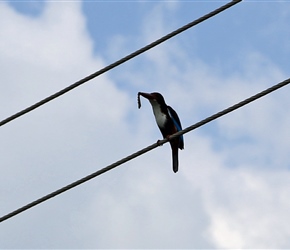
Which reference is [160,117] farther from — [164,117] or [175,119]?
[175,119]

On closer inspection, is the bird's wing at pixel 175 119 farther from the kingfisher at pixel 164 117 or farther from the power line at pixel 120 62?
the power line at pixel 120 62

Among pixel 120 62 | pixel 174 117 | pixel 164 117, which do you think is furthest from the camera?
pixel 174 117

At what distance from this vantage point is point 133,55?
8406 mm

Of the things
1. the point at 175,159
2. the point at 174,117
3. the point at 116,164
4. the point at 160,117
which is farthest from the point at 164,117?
the point at 116,164

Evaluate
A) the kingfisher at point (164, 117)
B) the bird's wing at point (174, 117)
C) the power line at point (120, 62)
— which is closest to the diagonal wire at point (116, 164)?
the power line at point (120, 62)

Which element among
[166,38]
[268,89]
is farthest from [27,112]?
[268,89]

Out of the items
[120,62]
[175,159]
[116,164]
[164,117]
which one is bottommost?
[116,164]

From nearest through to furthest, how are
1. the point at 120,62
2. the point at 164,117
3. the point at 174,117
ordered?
the point at 120,62
the point at 164,117
the point at 174,117

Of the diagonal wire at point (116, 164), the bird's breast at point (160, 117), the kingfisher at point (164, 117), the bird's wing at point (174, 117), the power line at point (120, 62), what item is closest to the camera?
the diagonal wire at point (116, 164)

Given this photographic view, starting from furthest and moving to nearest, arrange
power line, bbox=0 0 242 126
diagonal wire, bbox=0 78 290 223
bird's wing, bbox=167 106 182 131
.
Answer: bird's wing, bbox=167 106 182 131 < power line, bbox=0 0 242 126 < diagonal wire, bbox=0 78 290 223

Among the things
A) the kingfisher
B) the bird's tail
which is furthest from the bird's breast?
the bird's tail

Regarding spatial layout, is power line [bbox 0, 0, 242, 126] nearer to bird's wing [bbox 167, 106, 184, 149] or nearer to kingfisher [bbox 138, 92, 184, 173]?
kingfisher [bbox 138, 92, 184, 173]

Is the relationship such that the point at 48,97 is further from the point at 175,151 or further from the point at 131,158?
the point at 175,151

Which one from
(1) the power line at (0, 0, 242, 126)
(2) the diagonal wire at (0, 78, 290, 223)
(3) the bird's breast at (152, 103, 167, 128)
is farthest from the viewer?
(3) the bird's breast at (152, 103, 167, 128)
